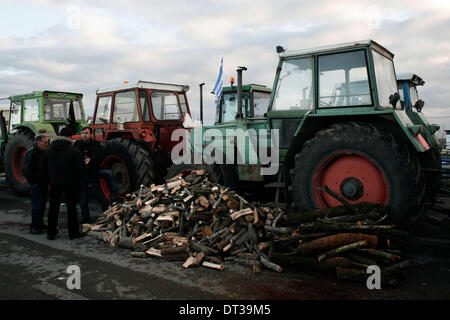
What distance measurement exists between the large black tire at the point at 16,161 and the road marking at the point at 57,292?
7.21 meters

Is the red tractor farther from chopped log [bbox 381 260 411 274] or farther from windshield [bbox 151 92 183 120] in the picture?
chopped log [bbox 381 260 411 274]

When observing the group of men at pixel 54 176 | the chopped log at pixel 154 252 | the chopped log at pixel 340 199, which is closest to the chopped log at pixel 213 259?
the chopped log at pixel 154 252

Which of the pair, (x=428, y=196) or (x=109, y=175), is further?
(x=109, y=175)

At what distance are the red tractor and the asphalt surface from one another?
2308 mm

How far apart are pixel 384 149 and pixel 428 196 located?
5.94 feet

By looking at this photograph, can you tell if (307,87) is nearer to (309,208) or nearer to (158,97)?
(309,208)

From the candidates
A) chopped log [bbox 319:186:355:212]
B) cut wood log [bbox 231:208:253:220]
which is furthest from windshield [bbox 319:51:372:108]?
cut wood log [bbox 231:208:253:220]

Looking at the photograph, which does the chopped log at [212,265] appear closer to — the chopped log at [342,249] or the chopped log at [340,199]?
the chopped log at [342,249]

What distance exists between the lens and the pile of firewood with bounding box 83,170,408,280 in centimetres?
432

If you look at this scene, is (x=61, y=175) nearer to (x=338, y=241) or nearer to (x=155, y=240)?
(x=155, y=240)

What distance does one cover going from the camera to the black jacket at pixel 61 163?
5.96 m

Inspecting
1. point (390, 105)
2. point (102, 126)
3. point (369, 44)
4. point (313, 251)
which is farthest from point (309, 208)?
point (102, 126)
